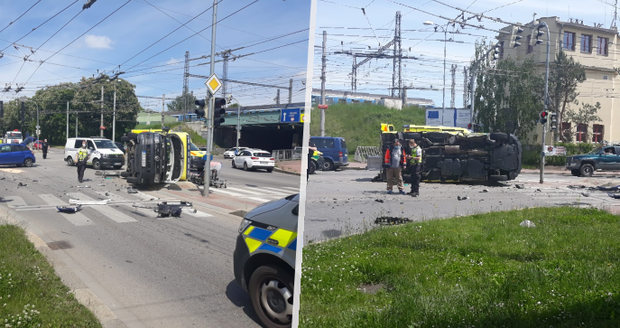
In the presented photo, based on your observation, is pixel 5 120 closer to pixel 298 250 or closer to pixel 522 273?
pixel 298 250

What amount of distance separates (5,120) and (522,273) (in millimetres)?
2872

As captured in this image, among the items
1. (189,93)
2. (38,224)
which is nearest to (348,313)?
(189,93)

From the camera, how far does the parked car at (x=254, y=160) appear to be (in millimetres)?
2080

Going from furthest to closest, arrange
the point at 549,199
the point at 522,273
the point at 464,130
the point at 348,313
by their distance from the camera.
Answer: the point at 464,130
the point at 549,199
the point at 522,273
the point at 348,313

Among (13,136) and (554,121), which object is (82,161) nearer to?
(13,136)

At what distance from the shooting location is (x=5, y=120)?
237 centimetres

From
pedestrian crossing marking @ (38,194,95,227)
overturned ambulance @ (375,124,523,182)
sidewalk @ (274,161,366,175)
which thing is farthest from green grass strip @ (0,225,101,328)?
overturned ambulance @ (375,124,523,182)

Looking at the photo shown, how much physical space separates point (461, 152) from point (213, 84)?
2.64 m

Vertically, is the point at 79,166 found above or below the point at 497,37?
below

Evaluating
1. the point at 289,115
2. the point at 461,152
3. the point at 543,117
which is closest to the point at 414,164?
the point at 461,152

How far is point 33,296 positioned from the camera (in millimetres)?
1684

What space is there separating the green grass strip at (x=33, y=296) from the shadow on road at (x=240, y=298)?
0.52 m

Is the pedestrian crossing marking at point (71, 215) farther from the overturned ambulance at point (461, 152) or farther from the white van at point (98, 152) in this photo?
the overturned ambulance at point (461, 152)

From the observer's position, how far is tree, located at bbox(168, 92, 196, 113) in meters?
1.99
